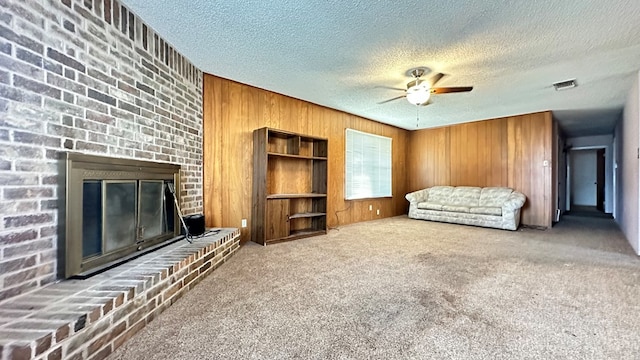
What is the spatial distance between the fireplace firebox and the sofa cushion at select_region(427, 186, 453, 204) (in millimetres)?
5521

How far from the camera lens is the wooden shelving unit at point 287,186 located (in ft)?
12.2

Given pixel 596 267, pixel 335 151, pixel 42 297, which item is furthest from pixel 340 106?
pixel 42 297

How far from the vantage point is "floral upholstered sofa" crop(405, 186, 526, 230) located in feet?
16.1

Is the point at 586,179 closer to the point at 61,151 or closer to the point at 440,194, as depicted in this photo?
the point at 440,194

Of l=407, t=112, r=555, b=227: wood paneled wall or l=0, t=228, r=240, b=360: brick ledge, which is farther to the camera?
l=407, t=112, r=555, b=227: wood paneled wall

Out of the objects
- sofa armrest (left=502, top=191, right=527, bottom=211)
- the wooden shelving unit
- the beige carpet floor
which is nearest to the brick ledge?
the beige carpet floor

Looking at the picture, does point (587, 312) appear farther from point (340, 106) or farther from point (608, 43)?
point (340, 106)

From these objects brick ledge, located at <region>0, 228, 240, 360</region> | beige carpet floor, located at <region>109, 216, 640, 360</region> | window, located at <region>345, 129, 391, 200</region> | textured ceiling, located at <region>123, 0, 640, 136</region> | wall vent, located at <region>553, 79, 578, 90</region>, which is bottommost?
beige carpet floor, located at <region>109, 216, 640, 360</region>

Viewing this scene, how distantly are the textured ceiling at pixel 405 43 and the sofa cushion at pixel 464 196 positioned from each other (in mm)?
2187

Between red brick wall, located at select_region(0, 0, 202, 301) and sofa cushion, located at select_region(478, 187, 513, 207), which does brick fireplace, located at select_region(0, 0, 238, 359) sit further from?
sofa cushion, located at select_region(478, 187, 513, 207)

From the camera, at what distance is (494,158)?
230 inches

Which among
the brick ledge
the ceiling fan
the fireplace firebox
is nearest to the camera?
the brick ledge

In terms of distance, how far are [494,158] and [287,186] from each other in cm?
474

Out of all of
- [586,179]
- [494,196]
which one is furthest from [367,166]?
[586,179]
